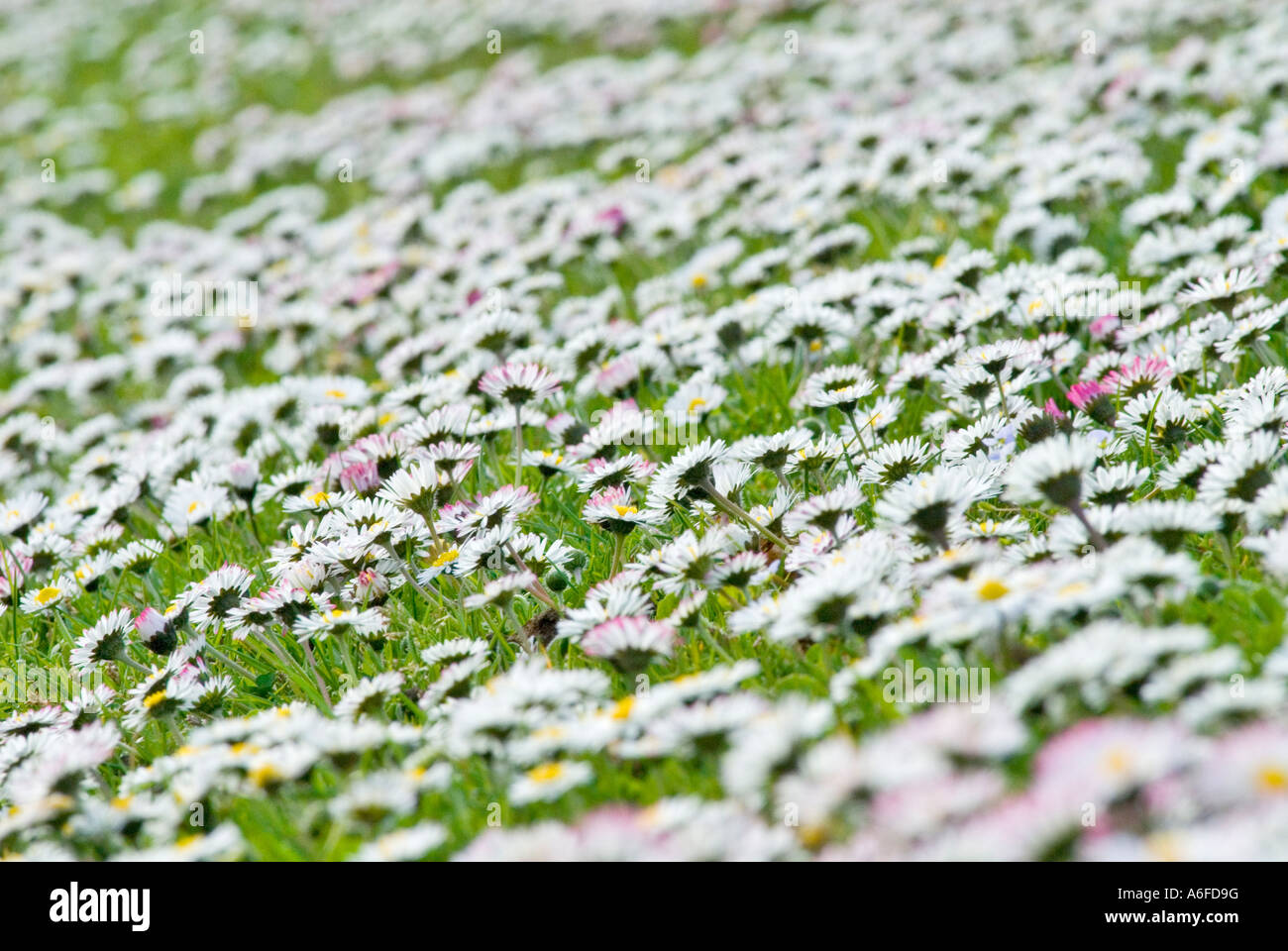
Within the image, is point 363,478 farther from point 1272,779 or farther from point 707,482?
point 1272,779

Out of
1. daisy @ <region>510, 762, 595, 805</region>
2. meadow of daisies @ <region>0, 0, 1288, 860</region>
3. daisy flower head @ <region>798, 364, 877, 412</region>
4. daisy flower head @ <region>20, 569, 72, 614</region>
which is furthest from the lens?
daisy flower head @ <region>20, 569, 72, 614</region>

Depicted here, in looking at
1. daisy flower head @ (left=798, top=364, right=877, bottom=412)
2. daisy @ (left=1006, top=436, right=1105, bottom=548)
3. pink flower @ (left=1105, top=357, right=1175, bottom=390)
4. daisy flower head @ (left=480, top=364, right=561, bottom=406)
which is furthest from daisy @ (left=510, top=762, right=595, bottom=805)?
pink flower @ (left=1105, top=357, right=1175, bottom=390)

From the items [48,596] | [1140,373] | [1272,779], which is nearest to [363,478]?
[48,596]

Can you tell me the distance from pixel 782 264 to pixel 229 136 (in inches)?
285

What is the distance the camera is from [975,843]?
1.61 m

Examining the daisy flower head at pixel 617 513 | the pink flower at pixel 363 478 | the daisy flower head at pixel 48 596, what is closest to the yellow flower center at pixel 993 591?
the daisy flower head at pixel 617 513

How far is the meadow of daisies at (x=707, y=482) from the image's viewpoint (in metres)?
2.00

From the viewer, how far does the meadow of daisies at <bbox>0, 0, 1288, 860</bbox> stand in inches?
78.8

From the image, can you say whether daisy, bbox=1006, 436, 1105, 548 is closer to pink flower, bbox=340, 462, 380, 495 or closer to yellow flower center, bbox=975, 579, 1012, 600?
yellow flower center, bbox=975, 579, 1012, 600

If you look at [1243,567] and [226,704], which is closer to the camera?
[1243,567]

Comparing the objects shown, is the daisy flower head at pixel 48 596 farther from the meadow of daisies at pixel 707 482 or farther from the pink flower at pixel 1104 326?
the pink flower at pixel 1104 326

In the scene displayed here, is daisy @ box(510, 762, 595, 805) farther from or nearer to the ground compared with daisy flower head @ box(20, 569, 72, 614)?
farther from the ground
